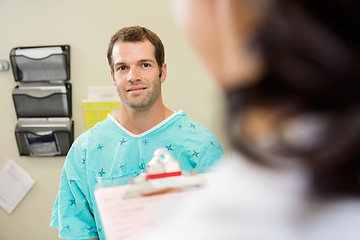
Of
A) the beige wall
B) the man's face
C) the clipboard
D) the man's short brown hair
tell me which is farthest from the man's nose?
the clipboard

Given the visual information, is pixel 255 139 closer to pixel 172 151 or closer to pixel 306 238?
pixel 306 238

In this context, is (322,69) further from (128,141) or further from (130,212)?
(128,141)

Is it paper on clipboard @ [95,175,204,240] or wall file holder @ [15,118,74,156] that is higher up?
A: paper on clipboard @ [95,175,204,240]

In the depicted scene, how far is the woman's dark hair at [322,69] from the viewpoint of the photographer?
0.29 meters

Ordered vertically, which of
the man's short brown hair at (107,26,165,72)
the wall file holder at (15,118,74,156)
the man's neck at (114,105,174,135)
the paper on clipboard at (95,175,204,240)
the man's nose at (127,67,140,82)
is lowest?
the wall file holder at (15,118,74,156)

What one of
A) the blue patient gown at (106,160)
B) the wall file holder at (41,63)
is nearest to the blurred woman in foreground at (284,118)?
the blue patient gown at (106,160)

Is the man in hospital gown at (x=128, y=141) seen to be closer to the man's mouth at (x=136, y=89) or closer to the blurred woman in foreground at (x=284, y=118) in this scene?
the man's mouth at (x=136, y=89)

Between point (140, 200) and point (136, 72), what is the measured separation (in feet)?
2.97

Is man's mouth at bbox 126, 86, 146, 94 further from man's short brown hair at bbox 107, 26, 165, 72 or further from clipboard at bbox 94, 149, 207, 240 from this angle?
clipboard at bbox 94, 149, 207, 240

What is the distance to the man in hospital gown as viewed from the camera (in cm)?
142

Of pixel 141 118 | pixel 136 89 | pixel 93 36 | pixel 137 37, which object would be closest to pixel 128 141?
pixel 141 118

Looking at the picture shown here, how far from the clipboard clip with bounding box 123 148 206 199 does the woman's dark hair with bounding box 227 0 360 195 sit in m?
0.31

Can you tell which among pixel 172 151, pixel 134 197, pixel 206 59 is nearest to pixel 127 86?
pixel 172 151

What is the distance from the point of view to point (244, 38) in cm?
32
